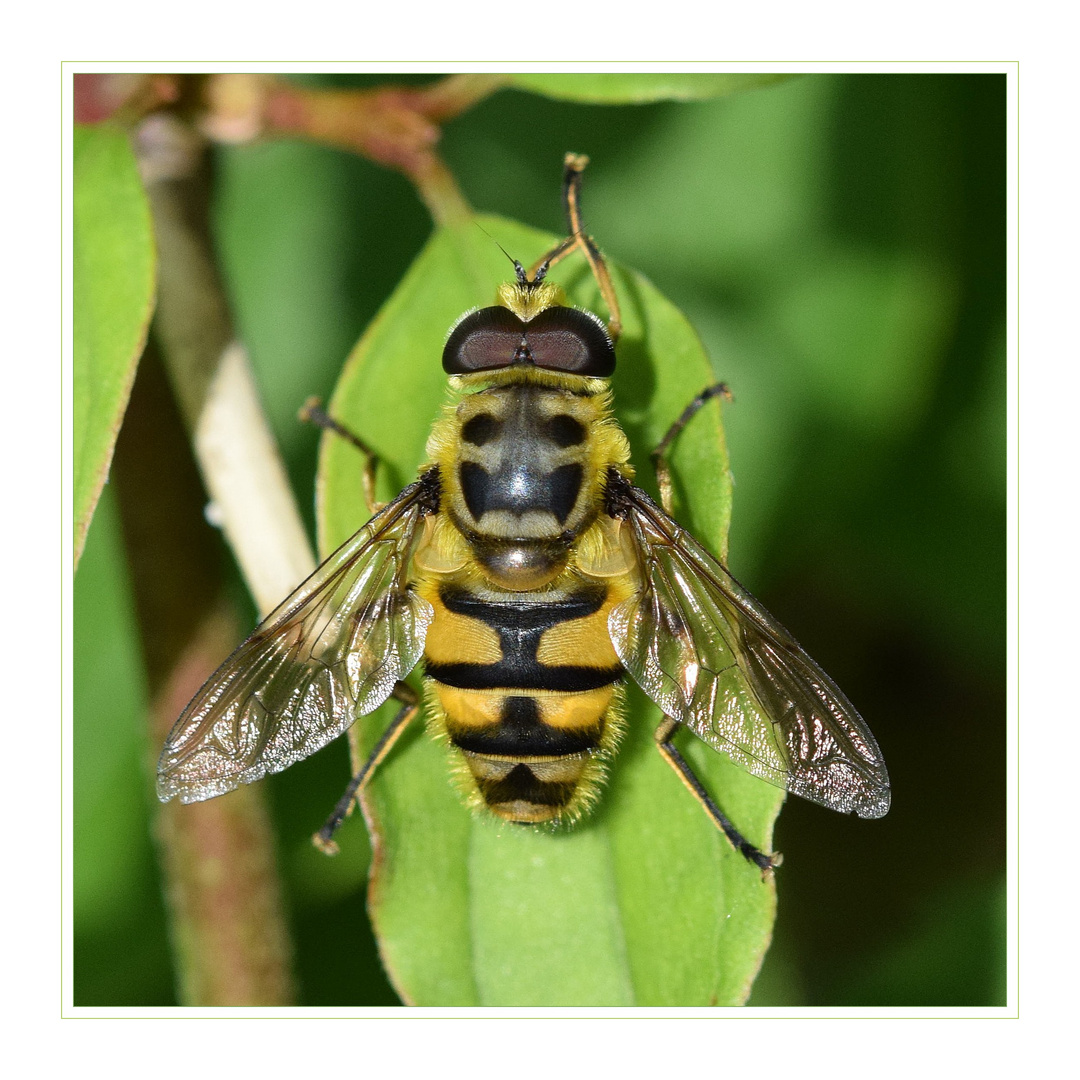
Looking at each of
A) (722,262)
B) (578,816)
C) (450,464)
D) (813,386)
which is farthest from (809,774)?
(722,262)

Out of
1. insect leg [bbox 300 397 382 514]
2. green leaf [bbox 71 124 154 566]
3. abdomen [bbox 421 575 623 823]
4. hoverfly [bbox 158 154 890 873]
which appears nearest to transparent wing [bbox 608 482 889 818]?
hoverfly [bbox 158 154 890 873]

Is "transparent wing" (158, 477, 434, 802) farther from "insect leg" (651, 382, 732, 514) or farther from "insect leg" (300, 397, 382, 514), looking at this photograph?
"insect leg" (651, 382, 732, 514)

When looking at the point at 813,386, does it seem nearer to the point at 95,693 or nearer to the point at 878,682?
the point at 878,682

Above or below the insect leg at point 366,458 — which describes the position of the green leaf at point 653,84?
above

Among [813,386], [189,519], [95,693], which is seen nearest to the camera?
[189,519]

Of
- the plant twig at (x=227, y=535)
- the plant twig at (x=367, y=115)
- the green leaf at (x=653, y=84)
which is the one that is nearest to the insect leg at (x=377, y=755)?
the plant twig at (x=227, y=535)

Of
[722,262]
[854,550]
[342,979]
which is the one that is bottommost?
[342,979]

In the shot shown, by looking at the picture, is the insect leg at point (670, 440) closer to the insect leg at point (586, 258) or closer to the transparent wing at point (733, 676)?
the transparent wing at point (733, 676)
